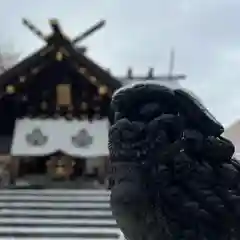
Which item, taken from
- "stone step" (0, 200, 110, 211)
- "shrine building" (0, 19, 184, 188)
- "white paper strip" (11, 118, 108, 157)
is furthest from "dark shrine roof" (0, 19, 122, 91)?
"stone step" (0, 200, 110, 211)

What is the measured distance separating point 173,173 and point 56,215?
4.91 metres

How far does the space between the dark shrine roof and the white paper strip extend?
67 centimetres

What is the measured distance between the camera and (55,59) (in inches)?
283

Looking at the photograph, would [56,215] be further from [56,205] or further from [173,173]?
[173,173]

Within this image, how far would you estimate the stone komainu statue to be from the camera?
0.90m

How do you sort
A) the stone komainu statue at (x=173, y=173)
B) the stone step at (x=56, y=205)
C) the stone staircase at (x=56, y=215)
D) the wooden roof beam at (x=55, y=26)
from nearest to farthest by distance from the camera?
1. the stone komainu statue at (x=173, y=173)
2. the stone staircase at (x=56, y=215)
3. the stone step at (x=56, y=205)
4. the wooden roof beam at (x=55, y=26)

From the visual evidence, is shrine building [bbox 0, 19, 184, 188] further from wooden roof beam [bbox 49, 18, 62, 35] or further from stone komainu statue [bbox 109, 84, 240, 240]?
stone komainu statue [bbox 109, 84, 240, 240]

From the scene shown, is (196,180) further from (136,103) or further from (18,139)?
(18,139)

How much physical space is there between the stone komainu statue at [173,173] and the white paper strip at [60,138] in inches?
249

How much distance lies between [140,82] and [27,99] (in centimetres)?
672

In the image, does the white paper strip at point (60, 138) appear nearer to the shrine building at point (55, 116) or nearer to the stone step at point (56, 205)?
the shrine building at point (55, 116)

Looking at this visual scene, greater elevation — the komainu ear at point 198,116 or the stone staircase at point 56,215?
the komainu ear at point 198,116

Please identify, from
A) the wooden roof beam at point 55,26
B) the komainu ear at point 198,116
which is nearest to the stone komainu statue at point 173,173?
the komainu ear at point 198,116

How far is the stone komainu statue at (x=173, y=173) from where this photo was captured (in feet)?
2.94
